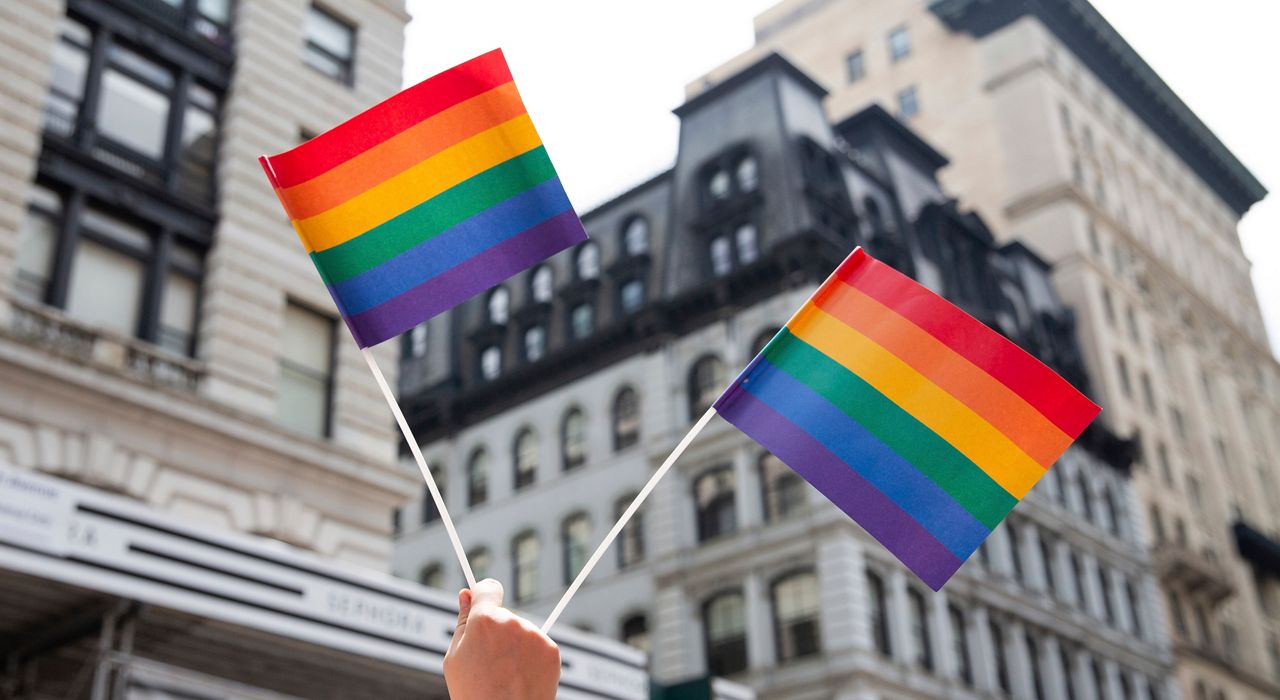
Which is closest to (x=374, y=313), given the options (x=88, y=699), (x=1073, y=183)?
(x=88, y=699)

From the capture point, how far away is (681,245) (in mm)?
42531

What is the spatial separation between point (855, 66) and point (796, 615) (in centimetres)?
3607

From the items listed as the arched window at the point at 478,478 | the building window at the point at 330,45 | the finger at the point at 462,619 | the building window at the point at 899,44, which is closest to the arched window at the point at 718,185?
the arched window at the point at 478,478

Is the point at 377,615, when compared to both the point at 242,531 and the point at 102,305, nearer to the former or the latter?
the point at 242,531

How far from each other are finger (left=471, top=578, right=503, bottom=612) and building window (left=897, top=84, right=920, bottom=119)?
198 feet

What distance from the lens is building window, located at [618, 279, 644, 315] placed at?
143ft

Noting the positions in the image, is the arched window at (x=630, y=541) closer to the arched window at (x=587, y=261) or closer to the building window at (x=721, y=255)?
the building window at (x=721, y=255)

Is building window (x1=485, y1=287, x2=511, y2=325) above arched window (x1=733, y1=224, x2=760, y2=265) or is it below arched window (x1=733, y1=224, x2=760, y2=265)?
above

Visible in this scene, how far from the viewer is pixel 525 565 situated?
140 feet

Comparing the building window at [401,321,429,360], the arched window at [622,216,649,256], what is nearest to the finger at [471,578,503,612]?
the arched window at [622,216,649,256]

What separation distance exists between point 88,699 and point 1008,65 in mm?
51106

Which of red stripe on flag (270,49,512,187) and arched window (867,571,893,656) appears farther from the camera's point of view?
arched window (867,571,893,656)

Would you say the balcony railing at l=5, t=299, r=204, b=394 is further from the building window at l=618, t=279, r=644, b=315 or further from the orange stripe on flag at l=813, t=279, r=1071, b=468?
the building window at l=618, t=279, r=644, b=315

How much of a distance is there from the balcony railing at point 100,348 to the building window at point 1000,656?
28236 millimetres
